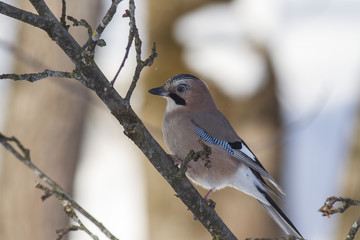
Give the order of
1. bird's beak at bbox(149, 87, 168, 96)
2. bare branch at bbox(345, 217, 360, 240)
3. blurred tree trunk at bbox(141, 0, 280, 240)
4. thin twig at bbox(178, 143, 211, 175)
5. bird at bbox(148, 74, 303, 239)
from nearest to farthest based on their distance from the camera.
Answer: bare branch at bbox(345, 217, 360, 240) → thin twig at bbox(178, 143, 211, 175) → bird at bbox(148, 74, 303, 239) → bird's beak at bbox(149, 87, 168, 96) → blurred tree trunk at bbox(141, 0, 280, 240)

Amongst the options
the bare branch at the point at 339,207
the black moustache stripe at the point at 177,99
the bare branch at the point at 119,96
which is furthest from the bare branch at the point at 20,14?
the black moustache stripe at the point at 177,99

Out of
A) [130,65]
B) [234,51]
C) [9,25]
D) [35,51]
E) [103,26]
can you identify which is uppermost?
[9,25]

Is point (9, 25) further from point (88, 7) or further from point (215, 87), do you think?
point (215, 87)

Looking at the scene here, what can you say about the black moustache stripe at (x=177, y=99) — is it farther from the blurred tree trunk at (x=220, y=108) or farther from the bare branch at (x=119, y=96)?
the blurred tree trunk at (x=220, y=108)

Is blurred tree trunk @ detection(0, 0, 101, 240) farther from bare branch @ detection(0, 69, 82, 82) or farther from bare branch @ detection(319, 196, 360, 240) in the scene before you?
bare branch @ detection(319, 196, 360, 240)

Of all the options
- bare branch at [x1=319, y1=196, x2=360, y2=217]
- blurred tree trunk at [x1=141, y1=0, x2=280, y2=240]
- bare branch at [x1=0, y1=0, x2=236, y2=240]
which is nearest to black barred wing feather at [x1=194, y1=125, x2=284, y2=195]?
bare branch at [x1=0, y1=0, x2=236, y2=240]

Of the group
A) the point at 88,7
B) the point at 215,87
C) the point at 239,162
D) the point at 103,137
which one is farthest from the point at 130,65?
the point at 239,162

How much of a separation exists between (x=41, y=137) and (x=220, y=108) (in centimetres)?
217

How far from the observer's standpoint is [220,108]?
21.9 ft

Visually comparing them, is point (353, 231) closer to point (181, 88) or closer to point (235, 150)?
point (235, 150)

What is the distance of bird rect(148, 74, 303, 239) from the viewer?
12.3 feet

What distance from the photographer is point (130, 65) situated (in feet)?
25.8

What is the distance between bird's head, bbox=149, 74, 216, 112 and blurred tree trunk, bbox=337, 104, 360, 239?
323 cm

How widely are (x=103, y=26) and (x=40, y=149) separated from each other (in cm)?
461
